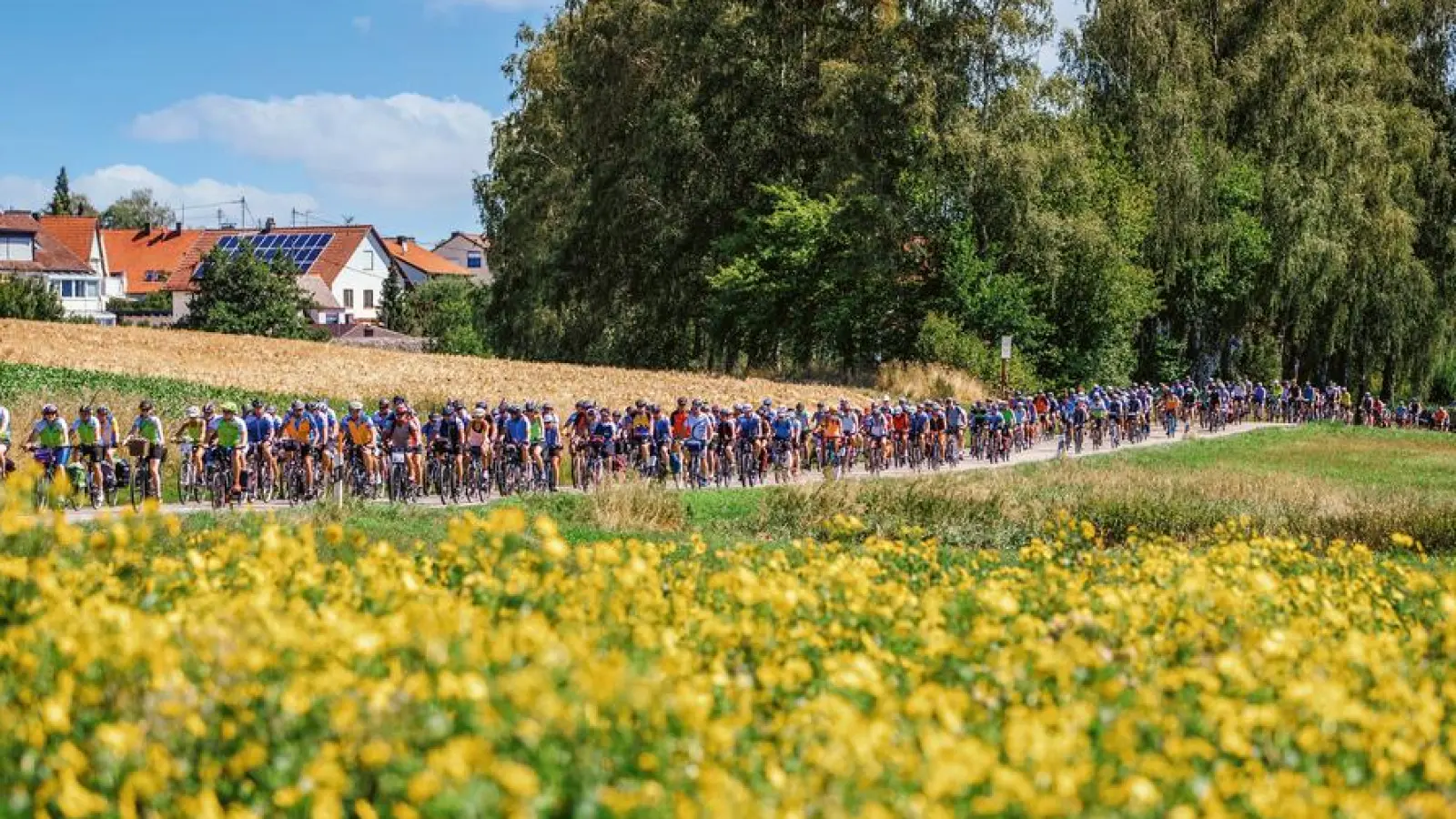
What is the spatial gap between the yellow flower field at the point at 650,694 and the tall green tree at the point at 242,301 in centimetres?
6786

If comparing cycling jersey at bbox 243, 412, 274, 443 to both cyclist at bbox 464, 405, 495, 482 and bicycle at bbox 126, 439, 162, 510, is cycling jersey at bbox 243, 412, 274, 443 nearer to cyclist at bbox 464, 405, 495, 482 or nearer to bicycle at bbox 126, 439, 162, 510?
bicycle at bbox 126, 439, 162, 510

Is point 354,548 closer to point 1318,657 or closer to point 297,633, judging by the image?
point 297,633

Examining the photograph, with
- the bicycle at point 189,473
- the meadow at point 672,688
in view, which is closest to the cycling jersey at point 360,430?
Result: the bicycle at point 189,473

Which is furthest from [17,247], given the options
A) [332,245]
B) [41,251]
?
[332,245]

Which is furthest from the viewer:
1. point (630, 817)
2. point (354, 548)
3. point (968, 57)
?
point (968, 57)

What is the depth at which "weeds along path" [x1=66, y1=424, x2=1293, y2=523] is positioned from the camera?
21.2m

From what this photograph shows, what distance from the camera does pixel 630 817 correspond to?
17.5 ft

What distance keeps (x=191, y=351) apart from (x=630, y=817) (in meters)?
47.0

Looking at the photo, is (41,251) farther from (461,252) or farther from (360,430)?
(360,430)

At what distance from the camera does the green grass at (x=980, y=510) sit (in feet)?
65.6

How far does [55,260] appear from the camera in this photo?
3556 inches

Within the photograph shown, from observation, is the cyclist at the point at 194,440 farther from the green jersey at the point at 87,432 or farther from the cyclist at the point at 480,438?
the cyclist at the point at 480,438

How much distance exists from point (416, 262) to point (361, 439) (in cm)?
10593

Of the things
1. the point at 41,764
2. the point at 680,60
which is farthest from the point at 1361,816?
the point at 680,60
